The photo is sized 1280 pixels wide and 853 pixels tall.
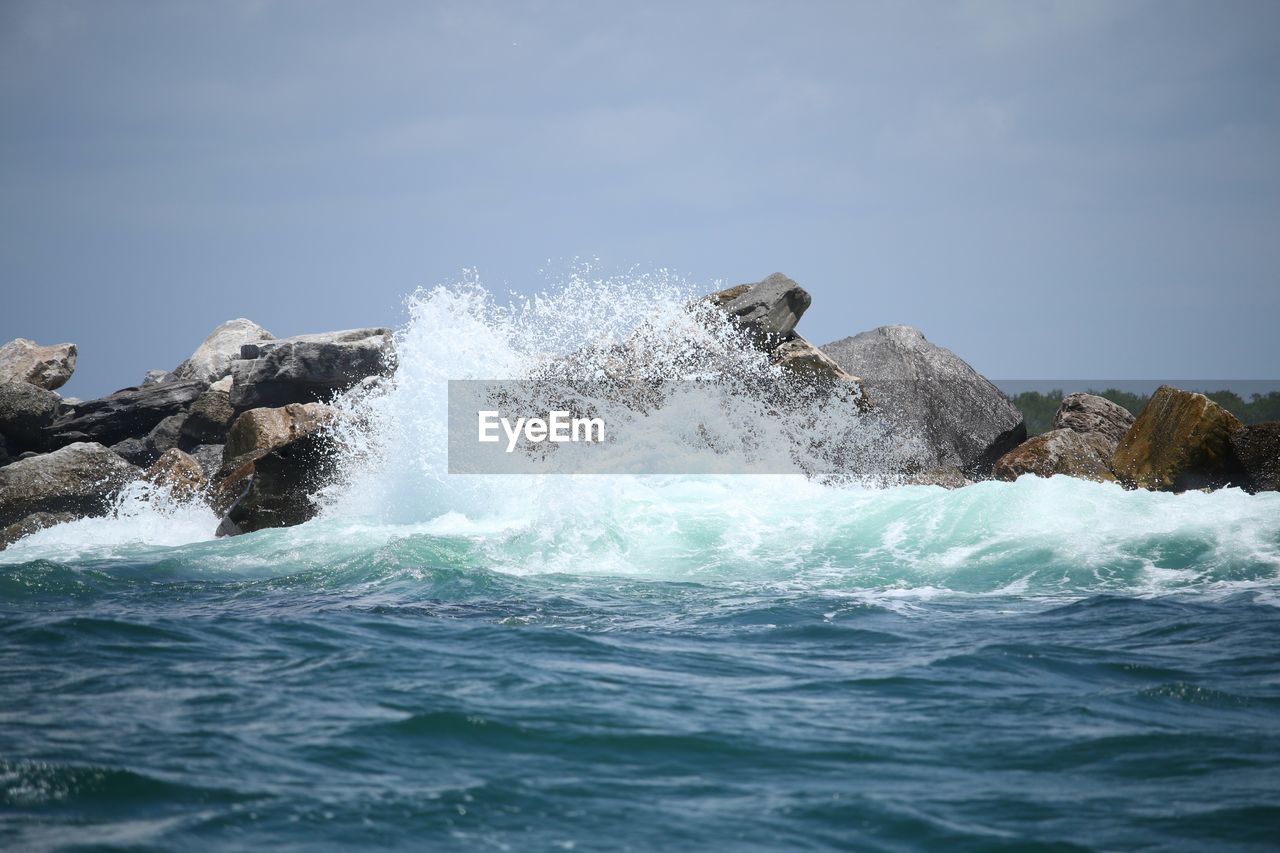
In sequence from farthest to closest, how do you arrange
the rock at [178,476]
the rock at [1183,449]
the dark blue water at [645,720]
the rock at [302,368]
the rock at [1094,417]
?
the rock at [302,368]
the rock at [1094,417]
the rock at [178,476]
the rock at [1183,449]
the dark blue water at [645,720]

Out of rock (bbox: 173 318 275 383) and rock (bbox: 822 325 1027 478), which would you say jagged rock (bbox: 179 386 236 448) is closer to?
rock (bbox: 173 318 275 383)

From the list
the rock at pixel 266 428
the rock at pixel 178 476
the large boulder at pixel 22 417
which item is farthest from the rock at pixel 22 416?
the rock at pixel 266 428

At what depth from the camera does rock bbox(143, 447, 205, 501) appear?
1570 cm

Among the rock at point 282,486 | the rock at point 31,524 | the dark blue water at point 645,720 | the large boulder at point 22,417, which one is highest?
the large boulder at point 22,417

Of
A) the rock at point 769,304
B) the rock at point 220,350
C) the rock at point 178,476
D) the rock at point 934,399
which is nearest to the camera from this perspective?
the rock at point 178,476

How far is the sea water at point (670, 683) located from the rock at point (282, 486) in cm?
133

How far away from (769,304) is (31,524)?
39.3 ft

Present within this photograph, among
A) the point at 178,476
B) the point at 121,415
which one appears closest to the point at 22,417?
the point at 121,415

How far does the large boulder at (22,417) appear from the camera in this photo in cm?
2191

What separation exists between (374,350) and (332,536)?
29.6 ft

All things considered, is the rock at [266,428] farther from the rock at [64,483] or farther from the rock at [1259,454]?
the rock at [1259,454]

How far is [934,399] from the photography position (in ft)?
59.2

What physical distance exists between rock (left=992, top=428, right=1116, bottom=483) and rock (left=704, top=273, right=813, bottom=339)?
4406 millimetres

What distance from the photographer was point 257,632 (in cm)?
725
